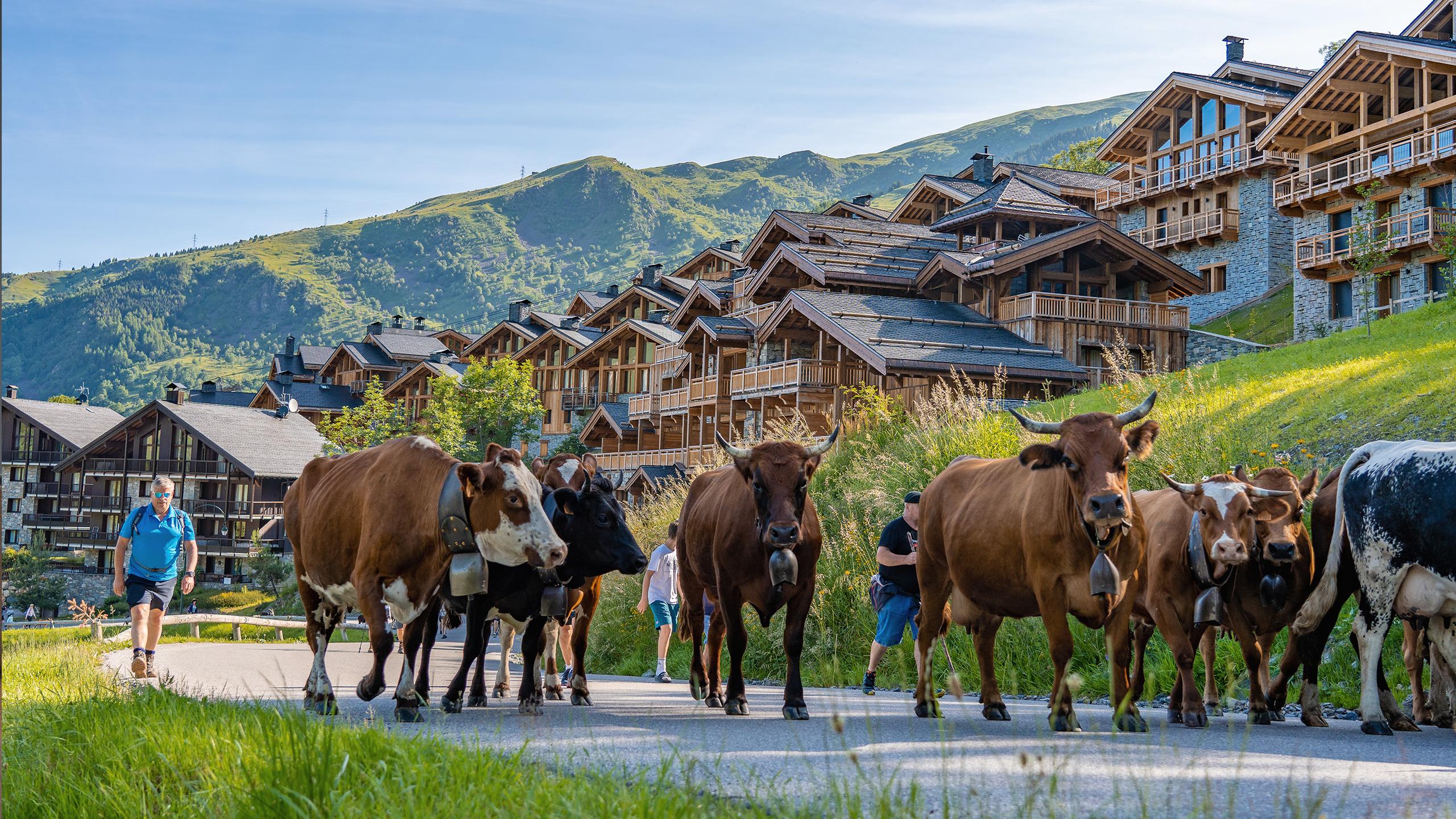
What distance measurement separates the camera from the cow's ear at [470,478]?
8742mm

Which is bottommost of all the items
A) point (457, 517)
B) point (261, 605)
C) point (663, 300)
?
point (261, 605)

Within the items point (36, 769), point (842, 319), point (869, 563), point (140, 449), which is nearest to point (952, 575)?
point (36, 769)

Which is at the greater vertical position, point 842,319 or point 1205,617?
point 842,319

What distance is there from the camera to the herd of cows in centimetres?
774

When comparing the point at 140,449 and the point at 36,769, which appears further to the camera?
the point at 140,449

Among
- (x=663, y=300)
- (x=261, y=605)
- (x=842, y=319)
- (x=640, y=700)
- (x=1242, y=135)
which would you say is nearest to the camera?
(x=640, y=700)

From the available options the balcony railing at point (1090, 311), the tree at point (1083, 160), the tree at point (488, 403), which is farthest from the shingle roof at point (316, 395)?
the balcony railing at point (1090, 311)

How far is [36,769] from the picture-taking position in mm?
6797

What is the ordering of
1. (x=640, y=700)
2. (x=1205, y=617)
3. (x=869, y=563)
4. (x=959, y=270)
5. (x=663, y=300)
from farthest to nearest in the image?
(x=663, y=300)
(x=959, y=270)
(x=869, y=563)
(x=640, y=700)
(x=1205, y=617)

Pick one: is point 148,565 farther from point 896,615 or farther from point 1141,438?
point 1141,438

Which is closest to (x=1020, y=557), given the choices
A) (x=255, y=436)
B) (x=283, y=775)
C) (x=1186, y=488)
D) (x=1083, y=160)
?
(x=1186, y=488)

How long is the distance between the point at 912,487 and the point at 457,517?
8.93 meters

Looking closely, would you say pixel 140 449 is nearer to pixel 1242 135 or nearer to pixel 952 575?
pixel 1242 135

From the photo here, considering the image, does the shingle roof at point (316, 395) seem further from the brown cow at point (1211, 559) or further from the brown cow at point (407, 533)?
the brown cow at point (1211, 559)
